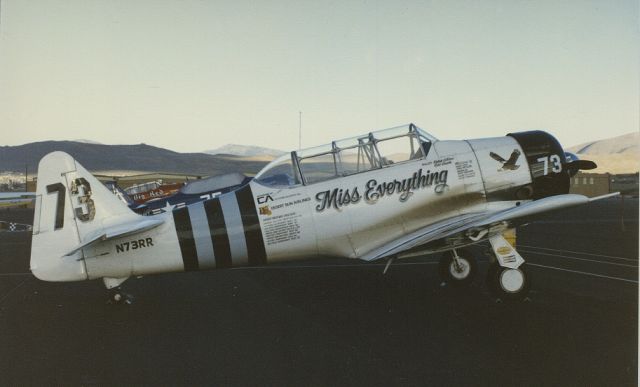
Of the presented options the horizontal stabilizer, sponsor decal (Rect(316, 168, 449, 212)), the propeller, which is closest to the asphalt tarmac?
the horizontal stabilizer

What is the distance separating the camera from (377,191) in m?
6.79

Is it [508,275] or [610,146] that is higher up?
[508,275]

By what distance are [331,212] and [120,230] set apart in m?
2.69

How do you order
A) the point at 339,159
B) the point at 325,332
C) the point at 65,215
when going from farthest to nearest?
the point at 339,159 < the point at 65,215 < the point at 325,332

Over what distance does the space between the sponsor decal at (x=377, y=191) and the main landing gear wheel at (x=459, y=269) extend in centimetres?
140

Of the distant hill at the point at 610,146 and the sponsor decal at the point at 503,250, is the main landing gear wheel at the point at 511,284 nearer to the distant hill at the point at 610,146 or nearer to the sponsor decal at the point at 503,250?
the sponsor decal at the point at 503,250

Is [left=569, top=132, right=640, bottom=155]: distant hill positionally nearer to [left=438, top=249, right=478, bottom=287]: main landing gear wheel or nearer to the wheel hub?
[left=438, top=249, right=478, bottom=287]: main landing gear wheel

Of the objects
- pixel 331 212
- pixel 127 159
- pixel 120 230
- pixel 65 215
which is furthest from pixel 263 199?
pixel 127 159

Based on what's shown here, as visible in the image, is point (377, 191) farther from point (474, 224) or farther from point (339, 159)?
point (474, 224)

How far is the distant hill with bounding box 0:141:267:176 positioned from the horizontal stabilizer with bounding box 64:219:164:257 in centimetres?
8552

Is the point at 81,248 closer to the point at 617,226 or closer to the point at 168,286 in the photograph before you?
the point at 168,286

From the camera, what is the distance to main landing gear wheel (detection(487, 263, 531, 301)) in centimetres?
A: 652

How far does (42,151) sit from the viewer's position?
11550 centimetres

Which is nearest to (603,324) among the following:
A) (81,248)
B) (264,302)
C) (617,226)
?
(264,302)
